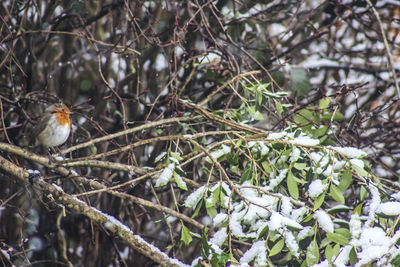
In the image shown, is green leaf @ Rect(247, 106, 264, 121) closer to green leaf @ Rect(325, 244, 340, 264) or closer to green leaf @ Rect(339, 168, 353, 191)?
green leaf @ Rect(339, 168, 353, 191)

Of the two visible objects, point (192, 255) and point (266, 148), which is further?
point (192, 255)

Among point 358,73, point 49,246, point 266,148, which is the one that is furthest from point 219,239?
point 358,73

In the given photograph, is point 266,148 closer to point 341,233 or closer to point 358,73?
point 341,233

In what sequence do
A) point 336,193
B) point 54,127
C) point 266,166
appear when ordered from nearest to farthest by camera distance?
point 336,193 < point 266,166 < point 54,127

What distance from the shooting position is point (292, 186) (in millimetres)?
2061

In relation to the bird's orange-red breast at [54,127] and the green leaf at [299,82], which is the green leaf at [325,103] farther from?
the bird's orange-red breast at [54,127]

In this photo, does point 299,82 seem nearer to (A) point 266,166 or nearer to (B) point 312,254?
(A) point 266,166

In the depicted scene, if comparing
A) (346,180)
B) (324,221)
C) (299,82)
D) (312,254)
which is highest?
(299,82)

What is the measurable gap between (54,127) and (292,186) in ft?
5.42

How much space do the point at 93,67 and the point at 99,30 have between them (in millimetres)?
342

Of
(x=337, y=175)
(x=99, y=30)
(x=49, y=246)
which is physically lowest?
(x=49, y=246)

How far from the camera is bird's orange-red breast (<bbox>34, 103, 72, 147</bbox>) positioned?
3.03 m

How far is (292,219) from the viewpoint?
2.00 metres

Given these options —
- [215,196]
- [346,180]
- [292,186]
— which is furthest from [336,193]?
[215,196]
